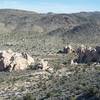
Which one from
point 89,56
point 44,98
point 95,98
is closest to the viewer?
point 95,98

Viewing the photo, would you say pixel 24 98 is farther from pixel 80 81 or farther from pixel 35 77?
pixel 35 77

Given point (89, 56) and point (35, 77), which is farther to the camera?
point (89, 56)

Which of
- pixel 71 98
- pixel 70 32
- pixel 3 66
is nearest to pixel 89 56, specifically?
pixel 3 66

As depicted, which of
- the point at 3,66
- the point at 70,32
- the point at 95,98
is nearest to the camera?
the point at 95,98

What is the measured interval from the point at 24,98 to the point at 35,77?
10812 millimetres

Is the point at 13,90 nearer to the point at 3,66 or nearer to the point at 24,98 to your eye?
the point at 24,98

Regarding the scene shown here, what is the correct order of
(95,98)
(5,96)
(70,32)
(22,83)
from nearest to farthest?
(95,98) → (5,96) → (22,83) → (70,32)

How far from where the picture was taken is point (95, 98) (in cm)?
3200

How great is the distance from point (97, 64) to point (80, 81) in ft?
45.2

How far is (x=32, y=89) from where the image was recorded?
4047 centimetres

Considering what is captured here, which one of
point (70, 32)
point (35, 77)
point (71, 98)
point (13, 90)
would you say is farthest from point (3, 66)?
point (70, 32)

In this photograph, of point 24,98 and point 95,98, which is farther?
point 24,98

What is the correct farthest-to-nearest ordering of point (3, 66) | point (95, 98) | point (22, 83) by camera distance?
1. point (3, 66)
2. point (22, 83)
3. point (95, 98)

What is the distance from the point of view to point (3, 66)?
170ft
